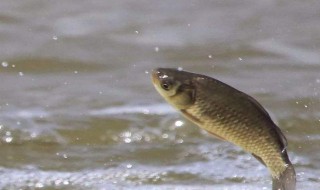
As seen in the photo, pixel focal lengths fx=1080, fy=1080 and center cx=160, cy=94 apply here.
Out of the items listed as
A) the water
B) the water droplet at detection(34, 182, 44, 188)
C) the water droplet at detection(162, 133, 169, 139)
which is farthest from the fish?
the water droplet at detection(162, 133, 169, 139)

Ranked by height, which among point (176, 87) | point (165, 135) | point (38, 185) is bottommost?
point (38, 185)

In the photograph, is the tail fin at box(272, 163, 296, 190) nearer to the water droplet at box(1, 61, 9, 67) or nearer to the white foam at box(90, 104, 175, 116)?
the white foam at box(90, 104, 175, 116)

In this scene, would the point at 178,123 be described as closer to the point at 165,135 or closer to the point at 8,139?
the point at 165,135

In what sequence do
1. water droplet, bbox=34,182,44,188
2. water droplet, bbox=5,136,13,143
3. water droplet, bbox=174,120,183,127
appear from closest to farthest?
water droplet, bbox=34,182,44,188 < water droplet, bbox=5,136,13,143 < water droplet, bbox=174,120,183,127

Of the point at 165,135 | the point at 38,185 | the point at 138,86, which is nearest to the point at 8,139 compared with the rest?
the point at 38,185

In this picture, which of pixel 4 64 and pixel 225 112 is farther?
pixel 4 64

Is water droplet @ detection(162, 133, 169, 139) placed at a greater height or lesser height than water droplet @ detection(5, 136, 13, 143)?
greater

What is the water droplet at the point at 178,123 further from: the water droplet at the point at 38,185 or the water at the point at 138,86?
the water droplet at the point at 38,185
